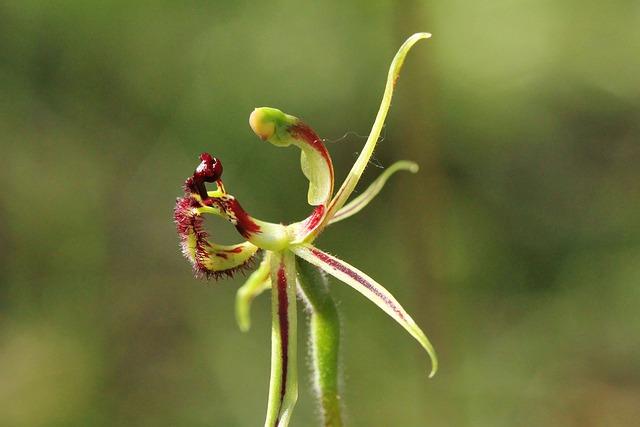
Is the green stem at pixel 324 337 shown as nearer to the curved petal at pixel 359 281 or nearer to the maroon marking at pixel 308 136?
the curved petal at pixel 359 281

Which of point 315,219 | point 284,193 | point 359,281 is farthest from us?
point 284,193

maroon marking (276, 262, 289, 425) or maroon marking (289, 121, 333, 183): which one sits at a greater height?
maroon marking (289, 121, 333, 183)

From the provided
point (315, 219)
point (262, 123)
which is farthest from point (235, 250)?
point (262, 123)

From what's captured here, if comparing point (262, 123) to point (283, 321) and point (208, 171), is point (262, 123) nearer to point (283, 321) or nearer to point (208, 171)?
point (208, 171)

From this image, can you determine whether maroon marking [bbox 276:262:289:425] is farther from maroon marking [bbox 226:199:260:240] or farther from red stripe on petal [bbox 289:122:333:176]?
red stripe on petal [bbox 289:122:333:176]

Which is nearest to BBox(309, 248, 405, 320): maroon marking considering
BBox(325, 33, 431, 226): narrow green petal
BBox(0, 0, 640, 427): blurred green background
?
BBox(325, 33, 431, 226): narrow green petal

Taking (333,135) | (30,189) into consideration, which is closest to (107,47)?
(30,189)
